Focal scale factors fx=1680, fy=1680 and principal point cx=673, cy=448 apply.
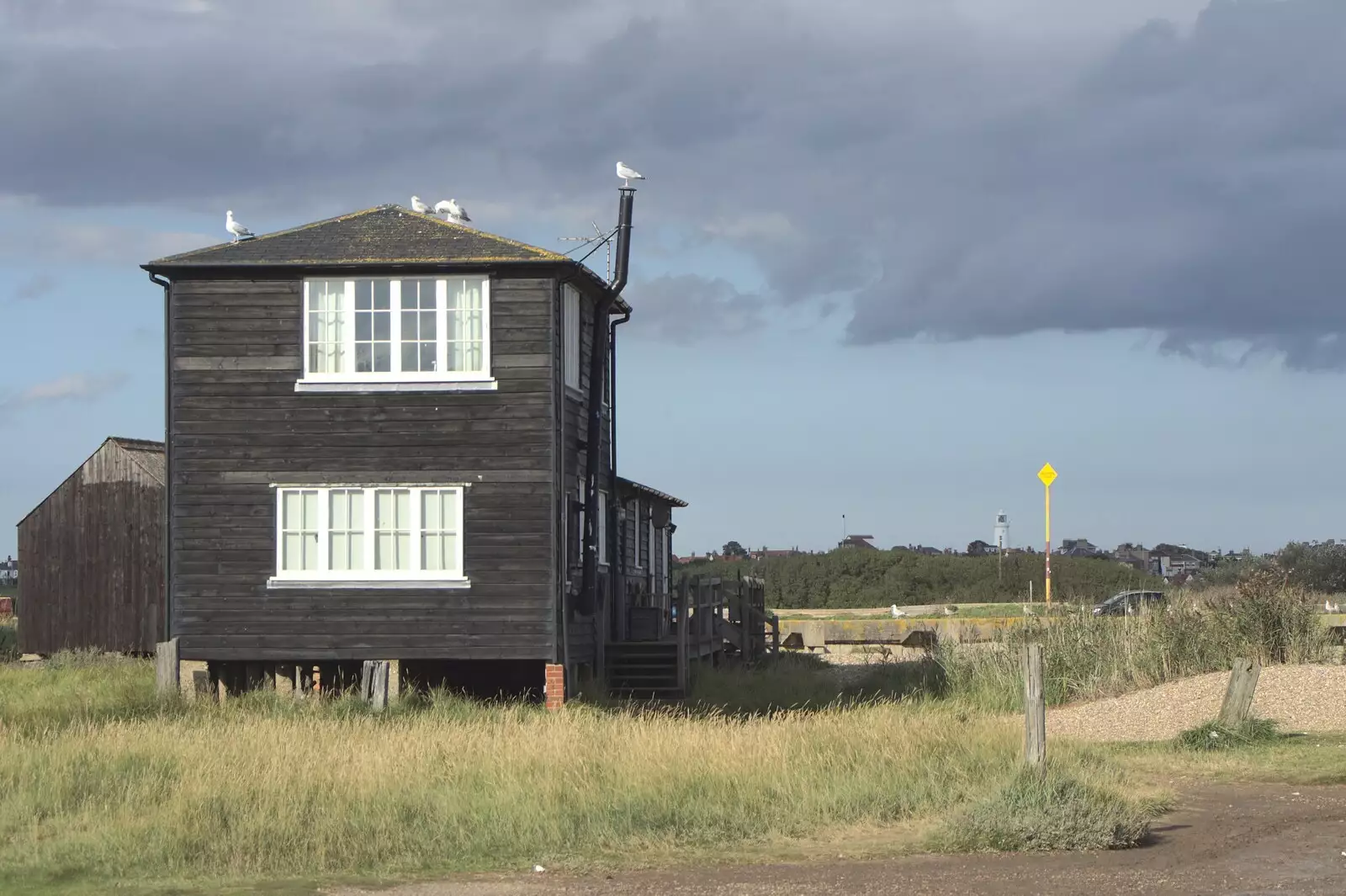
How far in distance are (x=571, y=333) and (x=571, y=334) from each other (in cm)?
1

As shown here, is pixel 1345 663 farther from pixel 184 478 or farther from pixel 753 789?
pixel 184 478

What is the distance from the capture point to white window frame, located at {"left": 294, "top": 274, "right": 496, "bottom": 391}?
25.3 m

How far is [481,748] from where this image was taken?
18281 millimetres

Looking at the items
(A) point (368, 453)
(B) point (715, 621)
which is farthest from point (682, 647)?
(A) point (368, 453)

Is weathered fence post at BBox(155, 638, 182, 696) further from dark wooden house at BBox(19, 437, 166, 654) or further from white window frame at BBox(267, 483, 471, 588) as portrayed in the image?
dark wooden house at BBox(19, 437, 166, 654)

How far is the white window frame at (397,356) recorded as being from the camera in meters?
25.3

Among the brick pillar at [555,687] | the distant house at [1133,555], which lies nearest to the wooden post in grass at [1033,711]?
the brick pillar at [555,687]

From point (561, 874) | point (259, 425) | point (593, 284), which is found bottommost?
point (561, 874)

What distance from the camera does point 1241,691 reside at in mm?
21328

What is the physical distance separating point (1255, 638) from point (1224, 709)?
603cm

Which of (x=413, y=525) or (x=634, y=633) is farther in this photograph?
(x=634, y=633)

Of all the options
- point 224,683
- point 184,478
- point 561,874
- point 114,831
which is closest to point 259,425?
point 184,478

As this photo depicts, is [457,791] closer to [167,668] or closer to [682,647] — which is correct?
[167,668]

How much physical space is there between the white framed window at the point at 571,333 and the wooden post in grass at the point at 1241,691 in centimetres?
1081
